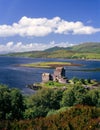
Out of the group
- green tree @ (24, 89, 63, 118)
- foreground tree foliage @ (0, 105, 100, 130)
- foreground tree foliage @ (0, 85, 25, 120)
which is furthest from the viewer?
green tree @ (24, 89, 63, 118)

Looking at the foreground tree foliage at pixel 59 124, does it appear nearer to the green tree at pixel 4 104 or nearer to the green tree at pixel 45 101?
the green tree at pixel 4 104

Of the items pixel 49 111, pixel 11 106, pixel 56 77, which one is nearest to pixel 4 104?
pixel 11 106

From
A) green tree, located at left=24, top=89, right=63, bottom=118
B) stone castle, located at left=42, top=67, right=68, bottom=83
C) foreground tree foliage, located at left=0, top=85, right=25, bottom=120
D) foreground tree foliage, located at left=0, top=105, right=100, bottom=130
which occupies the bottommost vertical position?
stone castle, located at left=42, top=67, right=68, bottom=83

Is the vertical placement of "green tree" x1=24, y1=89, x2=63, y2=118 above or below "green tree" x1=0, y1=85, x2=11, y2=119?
below

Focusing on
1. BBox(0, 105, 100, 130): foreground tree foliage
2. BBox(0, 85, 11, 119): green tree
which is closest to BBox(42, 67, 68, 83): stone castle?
BBox(0, 85, 11, 119): green tree

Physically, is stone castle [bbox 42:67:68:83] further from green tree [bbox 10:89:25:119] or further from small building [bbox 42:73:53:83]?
green tree [bbox 10:89:25:119]

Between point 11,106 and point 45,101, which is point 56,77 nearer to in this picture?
point 45,101

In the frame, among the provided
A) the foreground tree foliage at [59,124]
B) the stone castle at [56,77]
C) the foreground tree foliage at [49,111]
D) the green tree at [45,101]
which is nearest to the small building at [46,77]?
the stone castle at [56,77]

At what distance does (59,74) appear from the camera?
147 metres

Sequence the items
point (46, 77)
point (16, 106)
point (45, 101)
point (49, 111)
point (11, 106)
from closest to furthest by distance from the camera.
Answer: point (11, 106) < point (16, 106) < point (49, 111) < point (45, 101) < point (46, 77)

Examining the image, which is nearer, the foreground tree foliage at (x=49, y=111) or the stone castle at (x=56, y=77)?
the foreground tree foliage at (x=49, y=111)

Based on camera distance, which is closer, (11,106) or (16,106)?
(11,106)

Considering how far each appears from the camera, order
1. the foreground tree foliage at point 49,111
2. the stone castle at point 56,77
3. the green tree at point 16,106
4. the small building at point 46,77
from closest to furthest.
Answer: the foreground tree foliage at point 49,111 → the green tree at point 16,106 → the stone castle at point 56,77 → the small building at point 46,77

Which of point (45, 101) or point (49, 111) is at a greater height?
point (49, 111)
